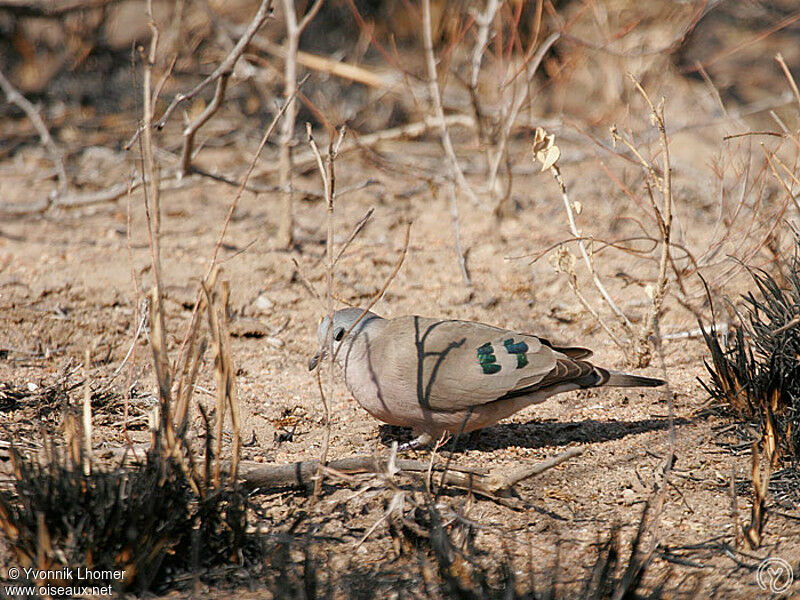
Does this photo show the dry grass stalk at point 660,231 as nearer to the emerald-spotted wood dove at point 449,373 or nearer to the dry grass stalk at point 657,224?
the dry grass stalk at point 657,224

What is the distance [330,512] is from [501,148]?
9.85ft

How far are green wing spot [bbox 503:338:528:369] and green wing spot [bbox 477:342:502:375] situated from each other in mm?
70

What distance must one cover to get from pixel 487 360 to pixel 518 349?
0.14 metres

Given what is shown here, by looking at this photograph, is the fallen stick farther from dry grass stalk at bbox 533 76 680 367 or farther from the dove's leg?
dry grass stalk at bbox 533 76 680 367

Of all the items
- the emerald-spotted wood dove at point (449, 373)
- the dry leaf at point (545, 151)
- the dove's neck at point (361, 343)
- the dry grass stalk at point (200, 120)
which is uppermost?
the dry grass stalk at point (200, 120)

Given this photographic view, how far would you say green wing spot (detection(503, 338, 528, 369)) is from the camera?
10.9 ft

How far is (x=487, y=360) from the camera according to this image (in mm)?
3320

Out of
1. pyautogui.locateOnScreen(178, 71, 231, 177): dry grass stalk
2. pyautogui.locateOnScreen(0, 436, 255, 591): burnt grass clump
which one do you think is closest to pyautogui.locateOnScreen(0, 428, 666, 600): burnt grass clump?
pyautogui.locateOnScreen(0, 436, 255, 591): burnt grass clump

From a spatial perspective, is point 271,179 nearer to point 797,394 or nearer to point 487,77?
point 487,77

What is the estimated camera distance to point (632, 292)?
504cm

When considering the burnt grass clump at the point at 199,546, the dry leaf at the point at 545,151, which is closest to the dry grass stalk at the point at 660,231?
the dry leaf at the point at 545,151

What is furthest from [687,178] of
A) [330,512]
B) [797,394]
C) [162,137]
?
[330,512]

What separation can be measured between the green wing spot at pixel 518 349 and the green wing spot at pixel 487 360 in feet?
0.23

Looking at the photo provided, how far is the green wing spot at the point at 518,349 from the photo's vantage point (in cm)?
333
